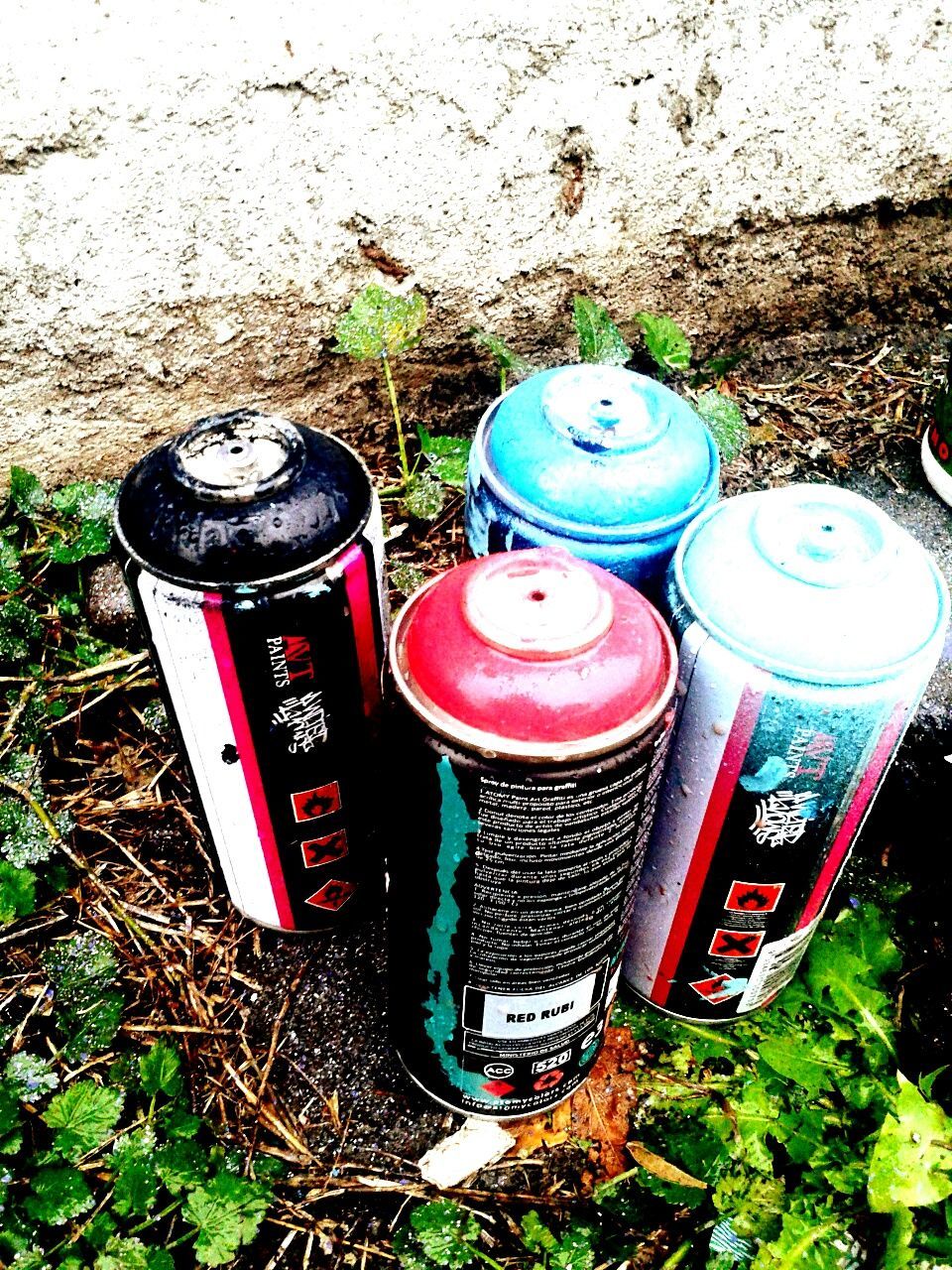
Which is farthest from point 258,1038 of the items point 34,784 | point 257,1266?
point 34,784

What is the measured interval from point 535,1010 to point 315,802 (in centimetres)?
42

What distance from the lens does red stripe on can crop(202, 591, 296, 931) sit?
1.32 m

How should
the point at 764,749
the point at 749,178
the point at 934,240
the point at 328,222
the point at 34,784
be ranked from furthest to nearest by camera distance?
the point at 934,240
the point at 749,178
the point at 328,222
the point at 34,784
the point at 764,749

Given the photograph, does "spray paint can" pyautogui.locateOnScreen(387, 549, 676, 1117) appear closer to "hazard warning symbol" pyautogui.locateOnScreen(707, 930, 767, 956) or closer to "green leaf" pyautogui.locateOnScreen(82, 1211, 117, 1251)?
"hazard warning symbol" pyautogui.locateOnScreen(707, 930, 767, 956)

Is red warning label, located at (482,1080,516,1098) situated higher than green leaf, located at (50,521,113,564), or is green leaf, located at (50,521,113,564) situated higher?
green leaf, located at (50,521,113,564)

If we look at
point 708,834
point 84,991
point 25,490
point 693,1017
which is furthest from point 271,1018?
point 25,490

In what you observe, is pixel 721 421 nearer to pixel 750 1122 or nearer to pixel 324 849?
pixel 324 849

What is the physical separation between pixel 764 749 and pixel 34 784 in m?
1.26

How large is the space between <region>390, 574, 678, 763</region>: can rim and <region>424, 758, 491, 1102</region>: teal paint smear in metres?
0.04

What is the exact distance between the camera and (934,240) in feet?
8.46

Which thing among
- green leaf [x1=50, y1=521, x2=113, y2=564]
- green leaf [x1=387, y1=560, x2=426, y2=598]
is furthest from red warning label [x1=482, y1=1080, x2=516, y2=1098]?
green leaf [x1=50, y1=521, x2=113, y2=564]

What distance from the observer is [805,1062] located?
162 cm

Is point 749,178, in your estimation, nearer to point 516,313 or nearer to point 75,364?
point 516,313

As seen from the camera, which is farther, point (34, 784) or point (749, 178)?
point (749, 178)
